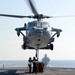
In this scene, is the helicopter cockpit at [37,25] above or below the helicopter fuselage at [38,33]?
above

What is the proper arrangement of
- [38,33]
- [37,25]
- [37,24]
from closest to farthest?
[38,33]
[37,25]
[37,24]

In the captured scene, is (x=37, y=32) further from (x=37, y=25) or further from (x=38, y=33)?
(x=37, y=25)

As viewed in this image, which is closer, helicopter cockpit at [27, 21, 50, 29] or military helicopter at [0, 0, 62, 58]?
military helicopter at [0, 0, 62, 58]

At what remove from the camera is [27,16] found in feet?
A: 126

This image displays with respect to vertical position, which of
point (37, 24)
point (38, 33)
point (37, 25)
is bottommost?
point (38, 33)

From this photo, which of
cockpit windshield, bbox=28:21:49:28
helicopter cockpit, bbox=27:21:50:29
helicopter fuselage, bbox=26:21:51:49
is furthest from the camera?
cockpit windshield, bbox=28:21:49:28

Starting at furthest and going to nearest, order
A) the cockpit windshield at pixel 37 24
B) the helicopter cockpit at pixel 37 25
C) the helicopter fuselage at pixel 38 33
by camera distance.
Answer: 1. the cockpit windshield at pixel 37 24
2. the helicopter cockpit at pixel 37 25
3. the helicopter fuselage at pixel 38 33

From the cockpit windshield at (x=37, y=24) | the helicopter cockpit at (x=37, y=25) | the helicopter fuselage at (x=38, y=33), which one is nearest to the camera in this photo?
the helicopter fuselage at (x=38, y=33)

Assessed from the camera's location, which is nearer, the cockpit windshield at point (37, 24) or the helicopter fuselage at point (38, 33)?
the helicopter fuselage at point (38, 33)

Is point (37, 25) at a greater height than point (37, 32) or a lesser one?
greater

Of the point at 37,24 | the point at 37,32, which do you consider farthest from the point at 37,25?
the point at 37,32

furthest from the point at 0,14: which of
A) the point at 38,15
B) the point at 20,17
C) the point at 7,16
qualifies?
the point at 38,15

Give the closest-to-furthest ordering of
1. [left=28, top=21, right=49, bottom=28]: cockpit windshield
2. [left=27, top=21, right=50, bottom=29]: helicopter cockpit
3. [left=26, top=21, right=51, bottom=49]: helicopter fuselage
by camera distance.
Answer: [left=26, top=21, right=51, bottom=49]: helicopter fuselage → [left=27, top=21, right=50, bottom=29]: helicopter cockpit → [left=28, top=21, right=49, bottom=28]: cockpit windshield

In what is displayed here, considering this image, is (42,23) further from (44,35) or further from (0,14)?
(0,14)
